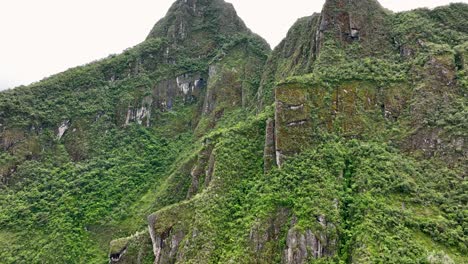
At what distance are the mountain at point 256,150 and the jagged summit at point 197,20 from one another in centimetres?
548

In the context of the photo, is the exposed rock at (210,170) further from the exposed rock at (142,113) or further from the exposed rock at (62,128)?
the exposed rock at (62,128)

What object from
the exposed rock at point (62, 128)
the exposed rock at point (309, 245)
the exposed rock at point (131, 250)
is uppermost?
the exposed rock at point (62, 128)

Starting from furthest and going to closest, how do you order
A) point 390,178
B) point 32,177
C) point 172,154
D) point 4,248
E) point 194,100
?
point 194,100, point 172,154, point 32,177, point 4,248, point 390,178

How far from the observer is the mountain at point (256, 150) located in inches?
1845

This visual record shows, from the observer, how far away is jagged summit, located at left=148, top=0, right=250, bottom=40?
10281 cm

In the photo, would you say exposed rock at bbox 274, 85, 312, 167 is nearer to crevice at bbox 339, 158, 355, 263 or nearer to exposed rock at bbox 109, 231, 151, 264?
crevice at bbox 339, 158, 355, 263

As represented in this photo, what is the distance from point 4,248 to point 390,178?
51732mm

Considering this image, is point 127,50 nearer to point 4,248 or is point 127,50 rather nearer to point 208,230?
point 4,248

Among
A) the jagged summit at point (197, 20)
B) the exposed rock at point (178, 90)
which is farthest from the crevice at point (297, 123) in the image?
the jagged summit at point (197, 20)

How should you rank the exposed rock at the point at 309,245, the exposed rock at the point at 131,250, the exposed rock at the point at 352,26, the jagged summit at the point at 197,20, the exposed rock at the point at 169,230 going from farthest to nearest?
the jagged summit at the point at 197,20 < the exposed rock at the point at 352,26 < the exposed rock at the point at 131,250 < the exposed rock at the point at 169,230 < the exposed rock at the point at 309,245

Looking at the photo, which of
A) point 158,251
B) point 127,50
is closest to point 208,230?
point 158,251

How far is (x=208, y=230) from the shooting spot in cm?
5116

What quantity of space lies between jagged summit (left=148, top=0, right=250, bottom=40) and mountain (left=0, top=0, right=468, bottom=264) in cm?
548

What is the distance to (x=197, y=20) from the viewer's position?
10550 centimetres
